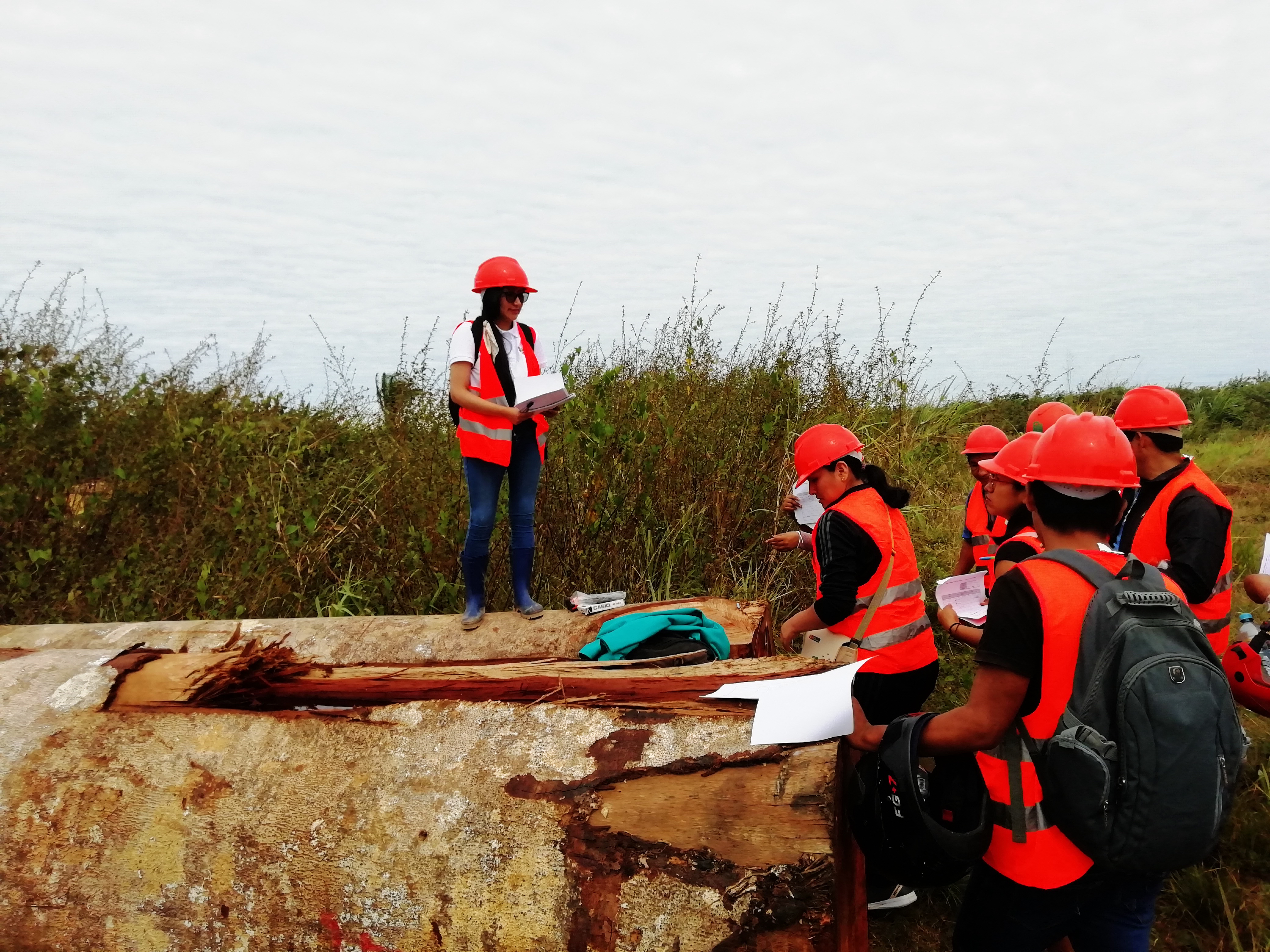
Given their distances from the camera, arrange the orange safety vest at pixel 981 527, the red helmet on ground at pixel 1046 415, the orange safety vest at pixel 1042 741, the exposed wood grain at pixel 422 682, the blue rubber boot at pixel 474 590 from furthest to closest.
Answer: the red helmet on ground at pixel 1046 415, the orange safety vest at pixel 981 527, the blue rubber boot at pixel 474 590, the exposed wood grain at pixel 422 682, the orange safety vest at pixel 1042 741

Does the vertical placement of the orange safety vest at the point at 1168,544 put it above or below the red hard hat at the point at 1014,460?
below

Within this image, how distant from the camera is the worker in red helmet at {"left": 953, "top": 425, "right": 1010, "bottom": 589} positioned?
427 cm

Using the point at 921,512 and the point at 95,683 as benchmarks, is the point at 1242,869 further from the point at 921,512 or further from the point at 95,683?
the point at 95,683

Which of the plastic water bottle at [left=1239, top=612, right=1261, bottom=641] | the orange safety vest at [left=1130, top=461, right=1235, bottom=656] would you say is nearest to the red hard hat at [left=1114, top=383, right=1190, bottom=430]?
the orange safety vest at [left=1130, top=461, right=1235, bottom=656]

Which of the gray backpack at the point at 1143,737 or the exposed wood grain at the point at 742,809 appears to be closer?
the gray backpack at the point at 1143,737

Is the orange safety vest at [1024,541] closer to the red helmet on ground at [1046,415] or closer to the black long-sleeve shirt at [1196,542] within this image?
the black long-sleeve shirt at [1196,542]

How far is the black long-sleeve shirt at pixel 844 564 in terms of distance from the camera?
2.85 m

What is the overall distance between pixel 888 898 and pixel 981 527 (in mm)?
2090

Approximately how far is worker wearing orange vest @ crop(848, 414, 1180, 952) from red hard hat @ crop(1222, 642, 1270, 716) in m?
1.61

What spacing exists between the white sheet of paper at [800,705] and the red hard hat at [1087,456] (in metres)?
0.70

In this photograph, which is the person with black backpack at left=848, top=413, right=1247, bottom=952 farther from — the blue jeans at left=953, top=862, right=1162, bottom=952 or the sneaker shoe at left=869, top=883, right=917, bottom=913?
the sneaker shoe at left=869, top=883, right=917, bottom=913

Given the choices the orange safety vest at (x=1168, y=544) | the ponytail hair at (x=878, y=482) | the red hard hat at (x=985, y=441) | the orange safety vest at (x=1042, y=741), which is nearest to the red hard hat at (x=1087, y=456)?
the orange safety vest at (x=1042, y=741)

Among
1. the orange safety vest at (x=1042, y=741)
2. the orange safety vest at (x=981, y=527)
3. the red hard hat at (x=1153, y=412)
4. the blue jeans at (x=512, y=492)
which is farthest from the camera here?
the orange safety vest at (x=981, y=527)

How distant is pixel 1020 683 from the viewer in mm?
1612
